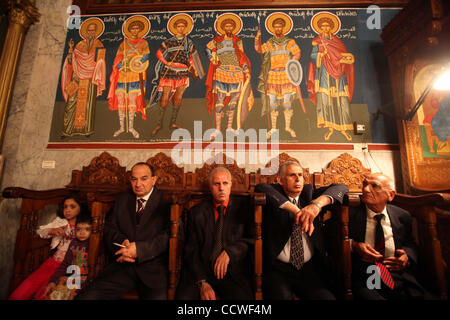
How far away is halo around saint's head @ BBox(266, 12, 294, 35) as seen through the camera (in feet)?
13.1

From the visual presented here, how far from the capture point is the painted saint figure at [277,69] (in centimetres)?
371

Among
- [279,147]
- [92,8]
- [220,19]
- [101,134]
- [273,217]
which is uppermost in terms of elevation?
[92,8]

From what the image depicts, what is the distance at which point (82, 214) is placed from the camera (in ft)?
9.12

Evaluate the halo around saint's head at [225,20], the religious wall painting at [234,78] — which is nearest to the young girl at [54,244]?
the religious wall painting at [234,78]

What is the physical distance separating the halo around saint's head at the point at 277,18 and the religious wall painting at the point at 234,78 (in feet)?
0.06

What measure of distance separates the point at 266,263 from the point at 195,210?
34.5 inches

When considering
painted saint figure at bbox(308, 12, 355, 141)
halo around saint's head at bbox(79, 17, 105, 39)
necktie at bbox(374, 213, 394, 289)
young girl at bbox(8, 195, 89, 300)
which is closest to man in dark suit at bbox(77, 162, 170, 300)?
young girl at bbox(8, 195, 89, 300)

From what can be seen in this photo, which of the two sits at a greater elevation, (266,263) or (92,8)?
(92,8)

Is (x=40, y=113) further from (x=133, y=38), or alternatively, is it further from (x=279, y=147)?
(x=279, y=147)

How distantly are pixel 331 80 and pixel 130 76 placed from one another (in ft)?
11.2

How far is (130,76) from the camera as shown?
12.9 ft

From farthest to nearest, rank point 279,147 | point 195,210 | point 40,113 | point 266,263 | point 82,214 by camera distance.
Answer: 1. point 40,113
2. point 279,147
3. point 82,214
4. point 195,210
5. point 266,263

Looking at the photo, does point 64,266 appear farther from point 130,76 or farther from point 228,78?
point 228,78

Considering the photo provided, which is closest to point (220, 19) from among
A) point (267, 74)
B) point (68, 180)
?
point (267, 74)
